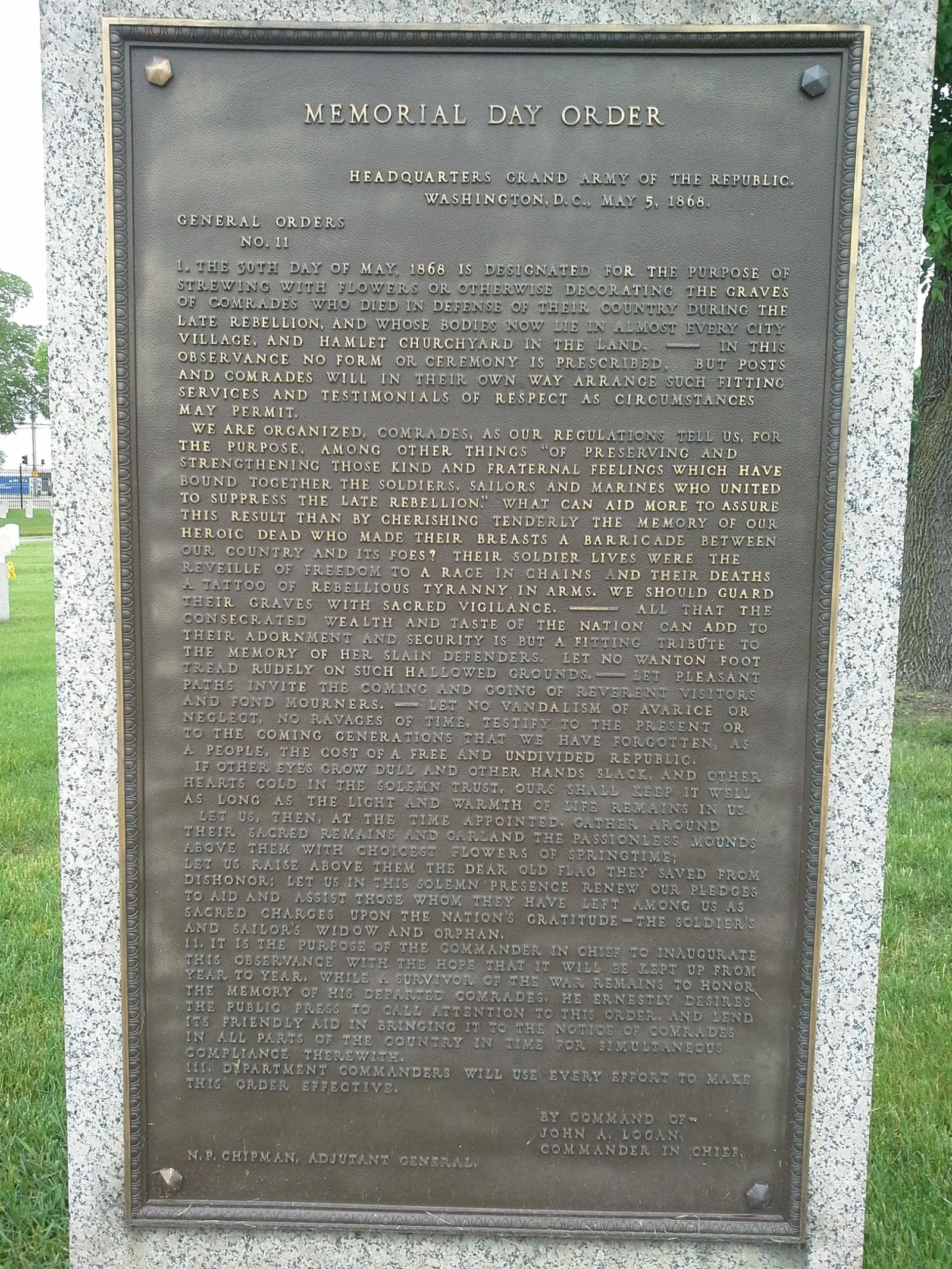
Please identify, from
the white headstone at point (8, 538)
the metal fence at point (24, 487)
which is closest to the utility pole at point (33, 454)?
the metal fence at point (24, 487)

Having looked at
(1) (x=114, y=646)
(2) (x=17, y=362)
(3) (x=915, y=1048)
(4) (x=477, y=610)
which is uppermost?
(2) (x=17, y=362)

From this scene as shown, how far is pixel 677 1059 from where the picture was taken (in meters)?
Answer: 3.17

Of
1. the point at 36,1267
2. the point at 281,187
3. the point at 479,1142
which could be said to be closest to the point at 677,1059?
the point at 479,1142

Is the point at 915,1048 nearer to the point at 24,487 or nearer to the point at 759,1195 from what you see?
the point at 759,1195

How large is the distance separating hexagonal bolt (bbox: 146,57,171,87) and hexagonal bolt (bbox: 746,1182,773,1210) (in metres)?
3.96

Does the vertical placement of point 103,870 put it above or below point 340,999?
above

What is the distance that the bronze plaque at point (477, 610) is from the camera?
9.61 ft

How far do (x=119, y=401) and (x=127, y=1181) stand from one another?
2550 mm

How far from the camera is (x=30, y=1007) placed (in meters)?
4.56

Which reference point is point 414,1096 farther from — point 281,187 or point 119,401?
point 281,187

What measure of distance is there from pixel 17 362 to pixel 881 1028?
194 feet

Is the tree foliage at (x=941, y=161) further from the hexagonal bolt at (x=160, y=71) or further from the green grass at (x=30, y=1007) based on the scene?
the green grass at (x=30, y=1007)

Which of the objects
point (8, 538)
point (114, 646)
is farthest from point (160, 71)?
point (8, 538)

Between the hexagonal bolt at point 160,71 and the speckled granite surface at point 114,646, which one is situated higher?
the hexagonal bolt at point 160,71
